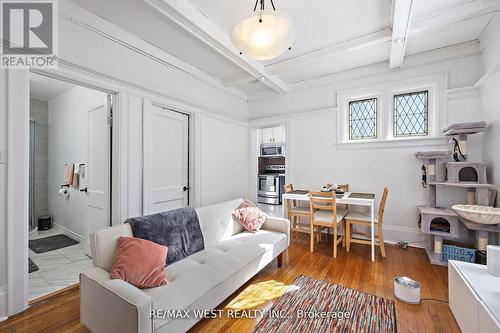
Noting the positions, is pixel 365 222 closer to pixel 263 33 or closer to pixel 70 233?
pixel 263 33

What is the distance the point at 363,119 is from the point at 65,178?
5383 mm

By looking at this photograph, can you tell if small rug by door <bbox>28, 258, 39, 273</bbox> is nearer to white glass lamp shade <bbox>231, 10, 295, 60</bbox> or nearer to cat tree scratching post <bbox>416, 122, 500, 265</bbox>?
white glass lamp shade <bbox>231, 10, 295, 60</bbox>

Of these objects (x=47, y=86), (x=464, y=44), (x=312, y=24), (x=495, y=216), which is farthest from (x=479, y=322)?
(x=47, y=86)

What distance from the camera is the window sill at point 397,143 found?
3084mm

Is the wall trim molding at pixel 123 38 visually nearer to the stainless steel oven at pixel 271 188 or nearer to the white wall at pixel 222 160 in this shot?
the white wall at pixel 222 160

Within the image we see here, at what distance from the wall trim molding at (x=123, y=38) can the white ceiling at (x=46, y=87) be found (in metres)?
1.79

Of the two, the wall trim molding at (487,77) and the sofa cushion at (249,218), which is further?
the sofa cushion at (249,218)

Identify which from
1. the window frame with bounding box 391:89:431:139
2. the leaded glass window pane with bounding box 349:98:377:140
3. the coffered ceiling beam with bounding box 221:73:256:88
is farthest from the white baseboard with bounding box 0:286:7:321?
the window frame with bounding box 391:89:431:139

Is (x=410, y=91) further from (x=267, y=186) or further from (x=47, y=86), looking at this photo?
(x=47, y=86)

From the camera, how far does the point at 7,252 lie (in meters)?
1.77

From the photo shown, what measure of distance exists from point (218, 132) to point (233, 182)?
1.09 meters

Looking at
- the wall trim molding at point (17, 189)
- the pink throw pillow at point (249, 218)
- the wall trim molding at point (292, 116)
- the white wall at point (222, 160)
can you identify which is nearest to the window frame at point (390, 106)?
the wall trim molding at point (292, 116)

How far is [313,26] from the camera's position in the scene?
2.55 m

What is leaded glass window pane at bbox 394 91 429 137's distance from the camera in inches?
129
